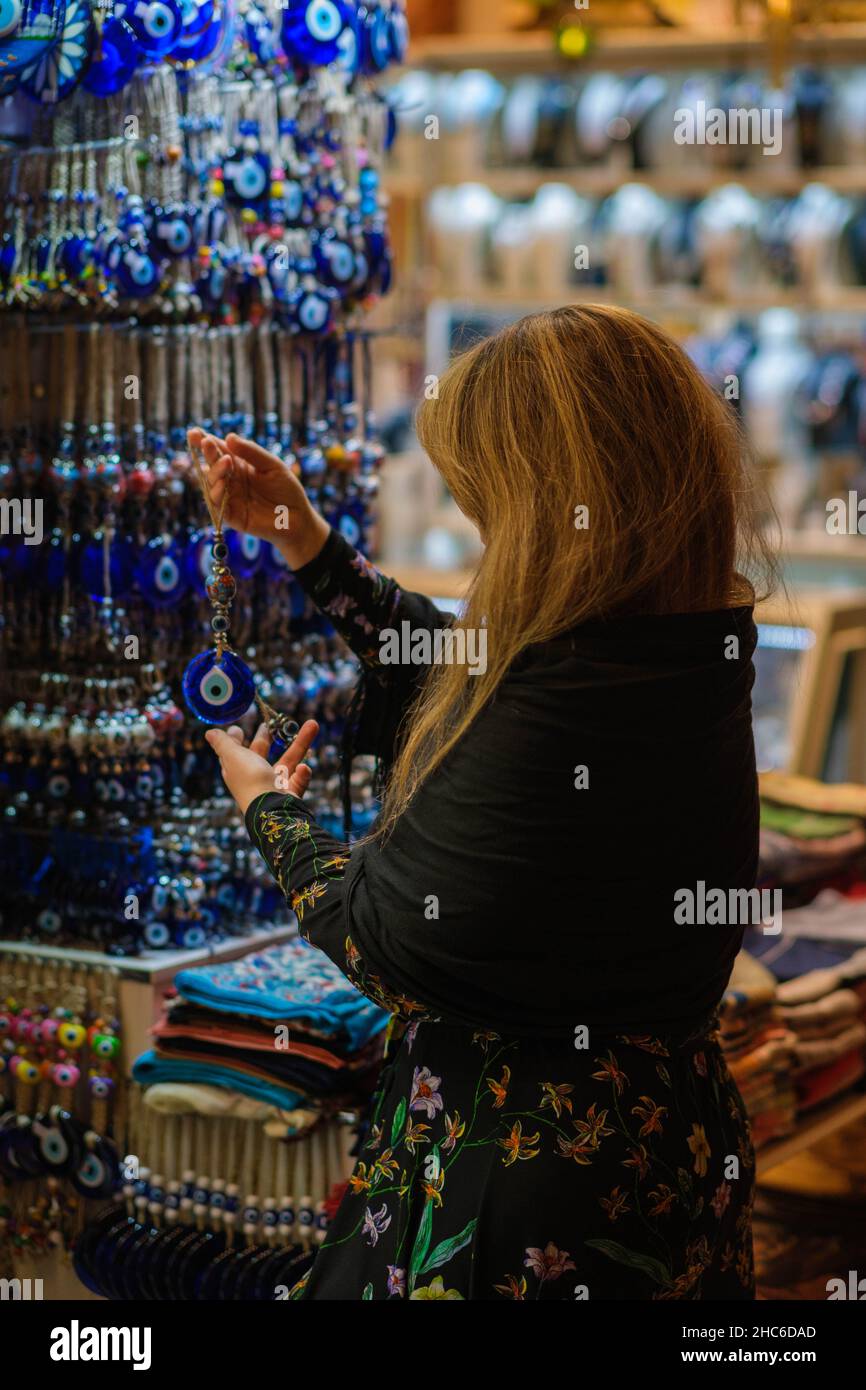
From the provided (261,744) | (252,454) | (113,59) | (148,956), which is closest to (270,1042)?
(148,956)

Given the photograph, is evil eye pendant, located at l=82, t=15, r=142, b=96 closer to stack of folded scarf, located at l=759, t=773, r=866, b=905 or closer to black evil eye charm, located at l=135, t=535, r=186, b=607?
black evil eye charm, located at l=135, t=535, r=186, b=607

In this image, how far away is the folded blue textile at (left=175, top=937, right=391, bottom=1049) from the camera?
1.96 meters

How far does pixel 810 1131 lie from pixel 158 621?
4.07 ft

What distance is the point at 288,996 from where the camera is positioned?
200 centimetres

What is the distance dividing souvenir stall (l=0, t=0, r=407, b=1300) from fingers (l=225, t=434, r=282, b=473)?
0.14 meters

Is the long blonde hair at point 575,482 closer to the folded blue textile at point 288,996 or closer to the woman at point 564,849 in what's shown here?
the woman at point 564,849

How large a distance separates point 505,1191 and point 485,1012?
0.51 ft

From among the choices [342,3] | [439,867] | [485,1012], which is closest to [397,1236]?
[485,1012]

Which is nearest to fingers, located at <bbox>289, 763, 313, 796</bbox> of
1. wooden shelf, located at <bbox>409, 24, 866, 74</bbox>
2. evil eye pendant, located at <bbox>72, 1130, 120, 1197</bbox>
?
evil eye pendant, located at <bbox>72, 1130, 120, 1197</bbox>

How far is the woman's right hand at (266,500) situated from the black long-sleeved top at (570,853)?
0.49 meters
